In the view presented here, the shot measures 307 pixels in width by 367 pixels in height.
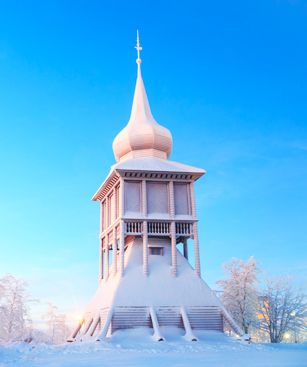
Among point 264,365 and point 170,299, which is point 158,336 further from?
point 264,365

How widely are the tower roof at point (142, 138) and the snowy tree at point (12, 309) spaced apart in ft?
64.0

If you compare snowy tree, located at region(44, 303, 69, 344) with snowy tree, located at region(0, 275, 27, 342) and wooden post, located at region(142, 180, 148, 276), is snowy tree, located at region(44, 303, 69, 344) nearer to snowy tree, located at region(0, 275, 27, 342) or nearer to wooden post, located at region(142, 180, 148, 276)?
snowy tree, located at region(0, 275, 27, 342)

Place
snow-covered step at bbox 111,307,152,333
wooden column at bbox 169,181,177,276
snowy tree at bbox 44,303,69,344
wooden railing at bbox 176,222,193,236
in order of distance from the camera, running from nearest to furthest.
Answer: snow-covered step at bbox 111,307,152,333 < wooden column at bbox 169,181,177,276 < wooden railing at bbox 176,222,193,236 < snowy tree at bbox 44,303,69,344

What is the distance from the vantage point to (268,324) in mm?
48562

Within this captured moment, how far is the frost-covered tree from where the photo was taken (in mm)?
46312

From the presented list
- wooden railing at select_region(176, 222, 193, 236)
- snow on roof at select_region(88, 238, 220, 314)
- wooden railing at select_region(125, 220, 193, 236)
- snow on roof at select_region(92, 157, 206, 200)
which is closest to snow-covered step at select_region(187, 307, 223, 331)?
snow on roof at select_region(88, 238, 220, 314)

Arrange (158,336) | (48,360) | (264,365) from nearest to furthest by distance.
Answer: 1. (264,365)
2. (48,360)
3. (158,336)

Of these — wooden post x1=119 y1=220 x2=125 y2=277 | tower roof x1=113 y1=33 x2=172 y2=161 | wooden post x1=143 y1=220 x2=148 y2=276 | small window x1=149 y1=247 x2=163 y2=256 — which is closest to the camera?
wooden post x1=119 y1=220 x2=125 y2=277

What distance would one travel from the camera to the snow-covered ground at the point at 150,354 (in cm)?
1923

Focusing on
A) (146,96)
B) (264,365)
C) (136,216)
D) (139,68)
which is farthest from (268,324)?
(264,365)

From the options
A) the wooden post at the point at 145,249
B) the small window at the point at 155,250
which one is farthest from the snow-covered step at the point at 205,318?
the small window at the point at 155,250

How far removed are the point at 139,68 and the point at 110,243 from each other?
18.2m

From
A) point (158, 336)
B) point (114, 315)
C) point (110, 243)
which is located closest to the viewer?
point (158, 336)

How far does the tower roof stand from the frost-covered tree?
47.5ft
